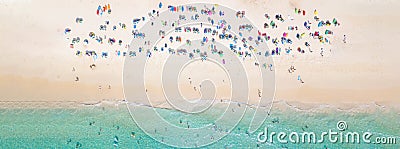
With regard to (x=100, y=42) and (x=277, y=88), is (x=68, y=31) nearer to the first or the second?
(x=100, y=42)

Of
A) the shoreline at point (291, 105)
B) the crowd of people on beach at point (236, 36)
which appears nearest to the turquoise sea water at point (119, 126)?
the shoreline at point (291, 105)

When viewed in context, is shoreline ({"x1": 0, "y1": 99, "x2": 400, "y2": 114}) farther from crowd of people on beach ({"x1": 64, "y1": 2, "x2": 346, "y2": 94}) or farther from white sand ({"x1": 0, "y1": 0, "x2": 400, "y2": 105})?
crowd of people on beach ({"x1": 64, "y1": 2, "x2": 346, "y2": 94})

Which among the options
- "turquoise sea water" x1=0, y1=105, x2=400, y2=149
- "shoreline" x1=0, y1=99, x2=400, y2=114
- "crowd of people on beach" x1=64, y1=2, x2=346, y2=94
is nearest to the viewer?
"turquoise sea water" x1=0, y1=105, x2=400, y2=149

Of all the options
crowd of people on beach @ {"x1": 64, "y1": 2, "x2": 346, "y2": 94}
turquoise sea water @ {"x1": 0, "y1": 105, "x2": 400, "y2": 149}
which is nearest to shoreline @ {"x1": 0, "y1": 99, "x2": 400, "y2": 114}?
turquoise sea water @ {"x1": 0, "y1": 105, "x2": 400, "y2": 149}

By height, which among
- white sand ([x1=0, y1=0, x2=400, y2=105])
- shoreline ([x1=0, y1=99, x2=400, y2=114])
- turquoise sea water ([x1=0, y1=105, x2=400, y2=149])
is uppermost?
white sand ([x1=0, y1=0, x2=400, y2=105])

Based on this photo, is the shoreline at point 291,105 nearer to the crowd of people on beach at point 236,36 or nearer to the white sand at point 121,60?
the white sand at point 121,60

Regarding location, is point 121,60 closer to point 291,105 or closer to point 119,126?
point 119,126

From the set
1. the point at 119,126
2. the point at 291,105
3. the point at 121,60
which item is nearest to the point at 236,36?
the point at 291,105
